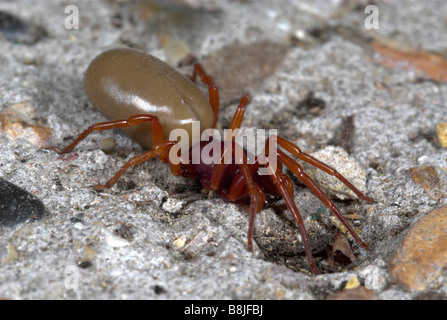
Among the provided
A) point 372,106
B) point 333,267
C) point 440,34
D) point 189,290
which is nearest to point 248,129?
point 372,106

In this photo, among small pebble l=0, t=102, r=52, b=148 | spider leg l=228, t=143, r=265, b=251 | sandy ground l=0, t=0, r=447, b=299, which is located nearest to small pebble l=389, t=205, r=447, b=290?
sandy ground l=0, t=0, r=447, b=299

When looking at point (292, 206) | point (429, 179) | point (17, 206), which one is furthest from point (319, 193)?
point (17, 206)

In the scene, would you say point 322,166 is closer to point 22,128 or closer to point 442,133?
point 442,133

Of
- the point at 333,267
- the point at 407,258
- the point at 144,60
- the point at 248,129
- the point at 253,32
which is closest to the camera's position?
the point at 407,258

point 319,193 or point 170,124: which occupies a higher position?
point 170,124

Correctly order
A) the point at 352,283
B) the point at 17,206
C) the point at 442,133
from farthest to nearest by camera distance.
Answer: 1. the point at 442,133
2. the point at 17,206
3. the point at 352,283

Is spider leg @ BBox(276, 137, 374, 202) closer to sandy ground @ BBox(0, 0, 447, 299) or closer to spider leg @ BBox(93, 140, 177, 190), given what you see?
sandy ground @ BBox(0, 0, 447, 299)

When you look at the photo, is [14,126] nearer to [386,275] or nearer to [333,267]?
[333,267]
